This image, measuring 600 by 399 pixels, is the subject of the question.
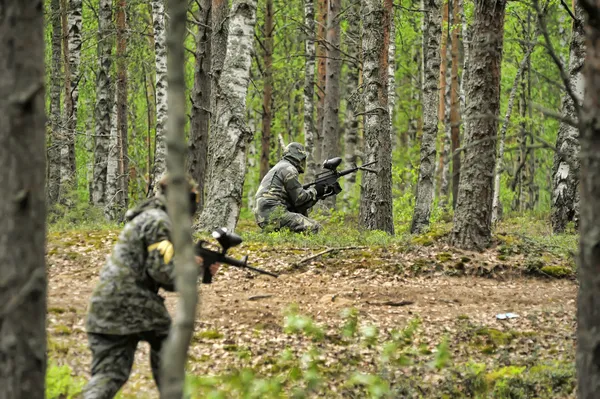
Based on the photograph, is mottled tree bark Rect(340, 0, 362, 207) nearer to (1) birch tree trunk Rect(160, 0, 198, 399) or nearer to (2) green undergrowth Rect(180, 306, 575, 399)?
(2) green undergrowth Rect(180, 306, 575, 399)

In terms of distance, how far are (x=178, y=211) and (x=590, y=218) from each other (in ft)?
8.03

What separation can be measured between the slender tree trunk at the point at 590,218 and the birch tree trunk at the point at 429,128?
10.5 m

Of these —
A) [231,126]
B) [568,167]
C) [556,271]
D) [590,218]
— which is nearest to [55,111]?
[231,126]

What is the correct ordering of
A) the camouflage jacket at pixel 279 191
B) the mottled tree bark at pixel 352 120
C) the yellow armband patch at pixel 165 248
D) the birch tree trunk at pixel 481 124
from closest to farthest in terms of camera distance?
the yellow armband patch at pixel 165 248, the birch tree trunk at pixel 481 124, the camouflage jacket at pixel 279 191, the mottled tree bark at pixel 352 120

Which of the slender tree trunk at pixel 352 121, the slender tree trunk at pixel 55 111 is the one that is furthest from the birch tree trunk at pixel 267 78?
the slender tree trunk at pixel 55 111

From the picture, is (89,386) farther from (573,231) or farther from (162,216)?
(573,231)

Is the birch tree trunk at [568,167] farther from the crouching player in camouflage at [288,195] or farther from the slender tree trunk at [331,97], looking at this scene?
the slender tree trunk at [331,97]

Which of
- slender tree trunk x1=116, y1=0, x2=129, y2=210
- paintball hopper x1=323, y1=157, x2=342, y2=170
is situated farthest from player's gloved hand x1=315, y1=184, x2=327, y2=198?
slender tree trunk x1=116, y1=0, x2=129, y2=210

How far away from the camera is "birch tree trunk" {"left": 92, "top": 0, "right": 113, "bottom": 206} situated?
16.5 metres

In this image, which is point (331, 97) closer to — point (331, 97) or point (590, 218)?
point (331, 97)

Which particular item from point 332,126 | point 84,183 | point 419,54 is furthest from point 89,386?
point 419,54

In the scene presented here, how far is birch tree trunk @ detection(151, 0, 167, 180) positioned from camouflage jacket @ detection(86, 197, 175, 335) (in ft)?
27.4

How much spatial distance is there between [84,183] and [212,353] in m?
22.1

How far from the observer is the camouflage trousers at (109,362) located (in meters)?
5.00
